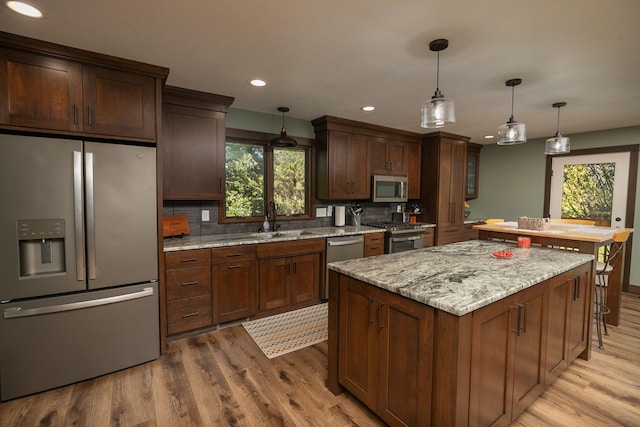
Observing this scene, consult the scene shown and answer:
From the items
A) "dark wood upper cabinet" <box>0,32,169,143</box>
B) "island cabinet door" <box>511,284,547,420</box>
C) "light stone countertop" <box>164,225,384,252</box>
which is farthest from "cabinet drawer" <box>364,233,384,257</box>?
"dark wood upper cabinet" <box>0,32,169,143</box>

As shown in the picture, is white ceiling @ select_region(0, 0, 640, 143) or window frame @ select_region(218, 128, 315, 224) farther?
window frame @ select_region(218, 128, 315, 224)

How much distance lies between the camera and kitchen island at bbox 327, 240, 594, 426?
1.38m

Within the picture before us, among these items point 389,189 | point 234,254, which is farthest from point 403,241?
point 234,254

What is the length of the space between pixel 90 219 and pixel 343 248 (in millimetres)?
2613

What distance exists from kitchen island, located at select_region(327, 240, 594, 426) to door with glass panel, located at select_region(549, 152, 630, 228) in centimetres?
328

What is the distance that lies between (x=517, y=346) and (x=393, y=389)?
758mm

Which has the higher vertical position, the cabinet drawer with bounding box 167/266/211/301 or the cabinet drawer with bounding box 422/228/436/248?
the cabinet drawer with bounding box 422/228/436/248

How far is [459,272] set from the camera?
1870 millimetres

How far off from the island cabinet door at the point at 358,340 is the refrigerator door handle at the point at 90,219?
1.83 meters

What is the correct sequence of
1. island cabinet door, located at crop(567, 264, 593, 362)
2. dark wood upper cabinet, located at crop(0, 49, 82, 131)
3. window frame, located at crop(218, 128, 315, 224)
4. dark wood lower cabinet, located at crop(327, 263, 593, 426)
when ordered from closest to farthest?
dark wood lower cabinet, located at crop(327, 263, 593, 426) < dark wood upper cabinet, located at crop(0, 49, 82, 131) < island cabinet door, located at crop(567, 264, 593, 362) < window frame, located at crop(218, 128, 315, 224)

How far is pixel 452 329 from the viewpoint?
133 centimetres

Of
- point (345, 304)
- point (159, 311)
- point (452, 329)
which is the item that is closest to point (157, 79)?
point (159, 311)

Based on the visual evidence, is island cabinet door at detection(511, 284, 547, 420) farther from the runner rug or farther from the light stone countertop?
the light stone countertop

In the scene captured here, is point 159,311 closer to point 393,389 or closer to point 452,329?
point 393,389
